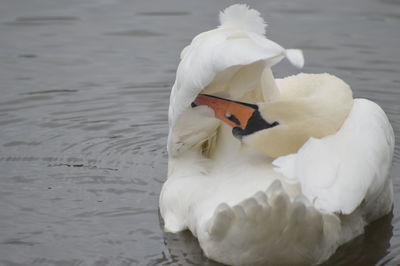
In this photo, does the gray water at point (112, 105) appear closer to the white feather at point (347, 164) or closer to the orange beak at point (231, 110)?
the white feather at point (347, 164)

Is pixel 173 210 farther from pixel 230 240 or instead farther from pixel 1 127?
pixel 1 127

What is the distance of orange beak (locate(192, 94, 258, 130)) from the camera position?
4828 mm

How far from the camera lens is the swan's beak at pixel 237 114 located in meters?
4.83

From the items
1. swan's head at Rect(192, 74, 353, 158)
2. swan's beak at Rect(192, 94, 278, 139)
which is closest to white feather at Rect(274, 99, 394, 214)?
swan's head at Rect(192, 74, 353, 158)

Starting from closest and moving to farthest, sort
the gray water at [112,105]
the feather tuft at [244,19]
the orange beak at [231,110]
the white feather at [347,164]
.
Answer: the white feather at [347,164] < the orange beak at [231,110] < the feather tuft at [244,19] < the gray water at [112,105]

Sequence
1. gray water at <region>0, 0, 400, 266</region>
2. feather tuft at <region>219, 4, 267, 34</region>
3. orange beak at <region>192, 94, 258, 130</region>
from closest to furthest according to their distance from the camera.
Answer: orange beak at <region>192, 94, 258, 130</region> < feather tuft at <region>219, 4, 267, 34</region> < gray water at <region>0, 0, 400, 266</region>

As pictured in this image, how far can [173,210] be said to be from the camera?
5.33 m

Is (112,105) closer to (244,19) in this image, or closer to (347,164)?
(244,19)

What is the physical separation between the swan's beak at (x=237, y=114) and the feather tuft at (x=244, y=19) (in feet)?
1.52

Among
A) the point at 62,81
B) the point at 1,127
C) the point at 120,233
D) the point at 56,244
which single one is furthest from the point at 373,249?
the point at 62,81

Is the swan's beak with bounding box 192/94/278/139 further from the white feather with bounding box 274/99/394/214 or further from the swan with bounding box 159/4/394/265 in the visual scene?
the white feather with bounding box 274/99/394/214

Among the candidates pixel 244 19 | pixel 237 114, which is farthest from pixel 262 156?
pixel 244 19

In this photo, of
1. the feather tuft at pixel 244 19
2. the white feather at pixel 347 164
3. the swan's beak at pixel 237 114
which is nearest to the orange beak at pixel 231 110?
the swan's beak at pixel 237 114

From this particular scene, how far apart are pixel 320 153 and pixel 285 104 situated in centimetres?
41
